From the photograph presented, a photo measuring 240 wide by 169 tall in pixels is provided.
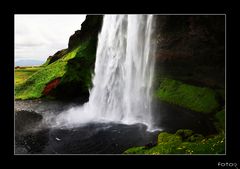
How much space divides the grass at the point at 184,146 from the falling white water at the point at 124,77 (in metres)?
2.84

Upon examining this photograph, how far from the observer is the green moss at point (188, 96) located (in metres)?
15.3

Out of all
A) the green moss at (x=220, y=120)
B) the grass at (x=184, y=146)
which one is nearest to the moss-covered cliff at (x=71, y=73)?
the green moss at (x=220, y=120)

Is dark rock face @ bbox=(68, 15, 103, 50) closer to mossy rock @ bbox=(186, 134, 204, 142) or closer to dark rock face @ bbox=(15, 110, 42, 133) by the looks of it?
dark rock face @ bbox=(15, 110, 42, 133)

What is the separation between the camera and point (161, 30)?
16.2m

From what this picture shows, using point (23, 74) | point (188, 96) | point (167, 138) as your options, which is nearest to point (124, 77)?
point (188, 96)

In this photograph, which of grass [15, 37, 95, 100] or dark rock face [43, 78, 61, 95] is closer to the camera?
grass [15, 37, 95, 100]

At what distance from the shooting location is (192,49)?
16547mm

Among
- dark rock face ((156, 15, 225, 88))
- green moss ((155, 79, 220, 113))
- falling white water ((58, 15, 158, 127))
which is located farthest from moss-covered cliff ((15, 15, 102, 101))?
dark rock face ((156, 15, 225, 88))

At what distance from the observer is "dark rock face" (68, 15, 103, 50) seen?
920 inches

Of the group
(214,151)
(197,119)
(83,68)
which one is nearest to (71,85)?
(83,68)

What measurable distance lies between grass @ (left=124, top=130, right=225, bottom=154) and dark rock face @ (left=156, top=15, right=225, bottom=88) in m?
5.23
